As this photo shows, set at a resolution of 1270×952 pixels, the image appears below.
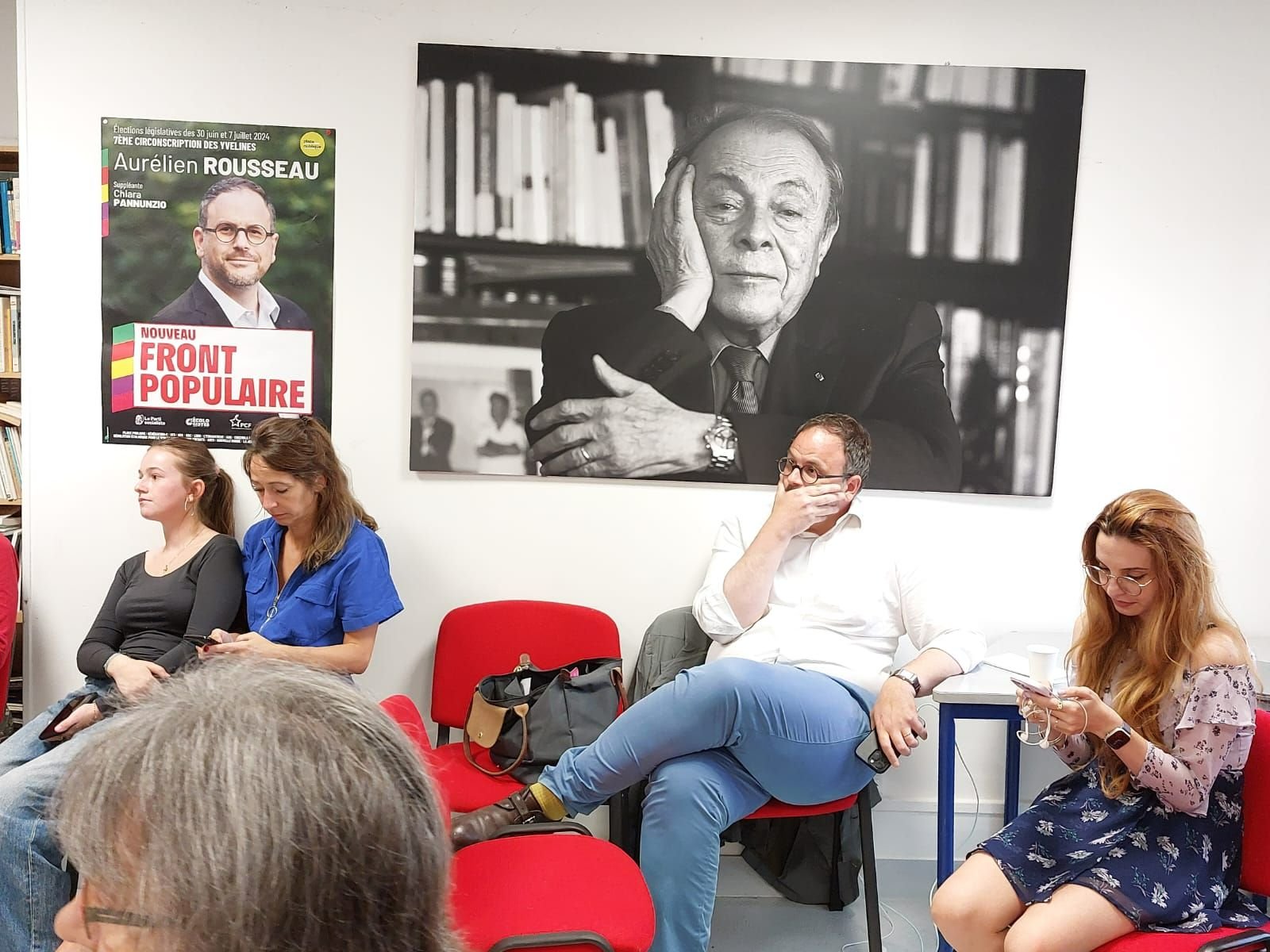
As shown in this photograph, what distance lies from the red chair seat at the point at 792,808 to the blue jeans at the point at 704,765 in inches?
1.2

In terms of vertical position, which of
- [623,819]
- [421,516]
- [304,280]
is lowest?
[623,819]

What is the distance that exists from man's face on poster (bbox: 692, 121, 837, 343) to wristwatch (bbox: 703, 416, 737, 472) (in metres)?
0.31

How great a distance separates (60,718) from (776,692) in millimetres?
1839

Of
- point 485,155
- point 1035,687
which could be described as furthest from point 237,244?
point 1035,687

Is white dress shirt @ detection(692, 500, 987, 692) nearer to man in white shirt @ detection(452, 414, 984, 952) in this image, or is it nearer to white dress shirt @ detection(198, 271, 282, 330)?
man in white shirt @ detection(452, 414, 984, 952)

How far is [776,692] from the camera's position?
2.19 metres

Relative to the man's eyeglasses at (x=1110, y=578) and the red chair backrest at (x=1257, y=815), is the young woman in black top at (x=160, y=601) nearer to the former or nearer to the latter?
the man's eyeglasses at (x=1110, y=578)

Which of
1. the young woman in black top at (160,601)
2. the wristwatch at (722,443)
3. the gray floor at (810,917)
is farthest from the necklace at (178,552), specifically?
the gray floor at (810,917)

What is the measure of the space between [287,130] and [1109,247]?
8.42 ft

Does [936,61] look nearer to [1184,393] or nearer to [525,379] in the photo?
[1184,393]

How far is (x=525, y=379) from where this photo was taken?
278 centimetres

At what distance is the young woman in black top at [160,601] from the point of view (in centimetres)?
226

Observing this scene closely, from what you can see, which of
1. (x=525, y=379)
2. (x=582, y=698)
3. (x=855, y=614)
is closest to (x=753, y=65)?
(x=525, y=379)

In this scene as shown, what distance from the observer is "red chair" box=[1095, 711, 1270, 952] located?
165cm
